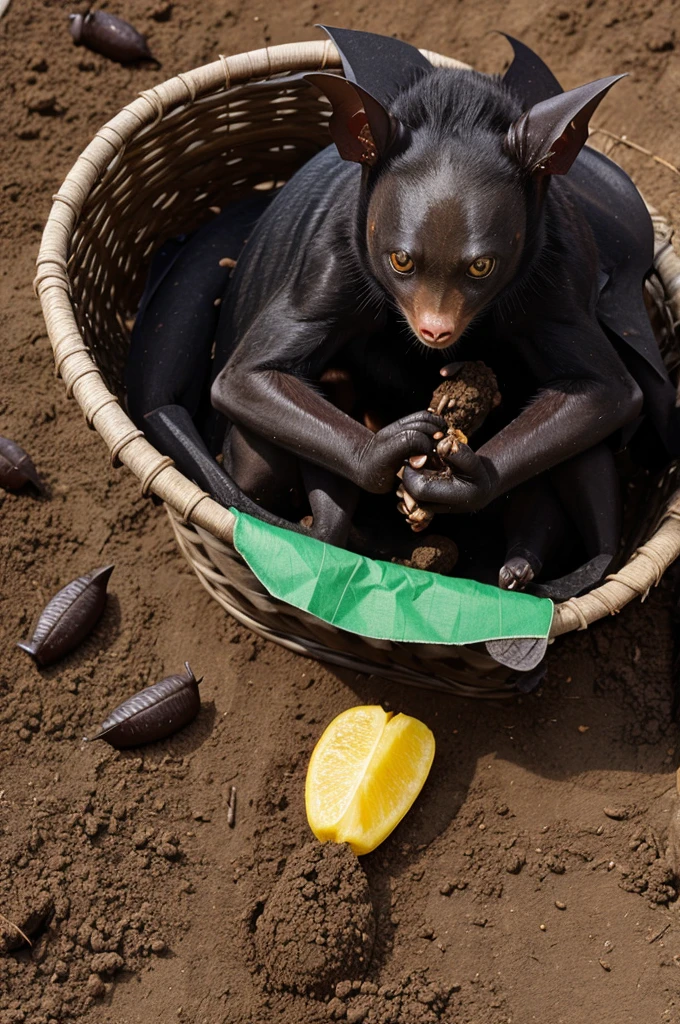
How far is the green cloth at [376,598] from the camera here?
2928 mm

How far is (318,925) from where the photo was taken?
2.94 meters

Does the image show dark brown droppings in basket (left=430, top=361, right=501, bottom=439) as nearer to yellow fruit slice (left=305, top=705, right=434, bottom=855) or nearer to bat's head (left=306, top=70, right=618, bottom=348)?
bat's head (left=306, top=70, right=618, bottom=348)

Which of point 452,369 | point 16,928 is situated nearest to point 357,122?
point 452,369

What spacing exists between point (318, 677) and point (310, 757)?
31 centimetres

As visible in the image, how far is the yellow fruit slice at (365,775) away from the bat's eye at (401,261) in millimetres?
1482

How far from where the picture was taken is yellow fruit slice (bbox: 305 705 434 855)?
10.2ft

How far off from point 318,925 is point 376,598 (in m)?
0.99

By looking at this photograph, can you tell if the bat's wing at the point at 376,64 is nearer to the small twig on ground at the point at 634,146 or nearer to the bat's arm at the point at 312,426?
the bat's arm at the point at 312,426

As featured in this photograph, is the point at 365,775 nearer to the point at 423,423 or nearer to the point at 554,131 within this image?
the point at 423,423

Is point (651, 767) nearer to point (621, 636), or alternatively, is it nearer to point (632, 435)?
point (621, 636)

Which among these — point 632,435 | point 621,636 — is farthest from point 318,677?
point 632,435

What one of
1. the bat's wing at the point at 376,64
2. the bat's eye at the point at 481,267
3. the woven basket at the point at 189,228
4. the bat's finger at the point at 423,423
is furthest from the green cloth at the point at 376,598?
the bat's wing at the point at 376,64

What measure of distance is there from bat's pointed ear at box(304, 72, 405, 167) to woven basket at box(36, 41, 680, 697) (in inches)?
42.9

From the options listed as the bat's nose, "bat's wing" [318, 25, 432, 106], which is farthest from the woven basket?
"bat's wing" [318, 25, 432, 106]
